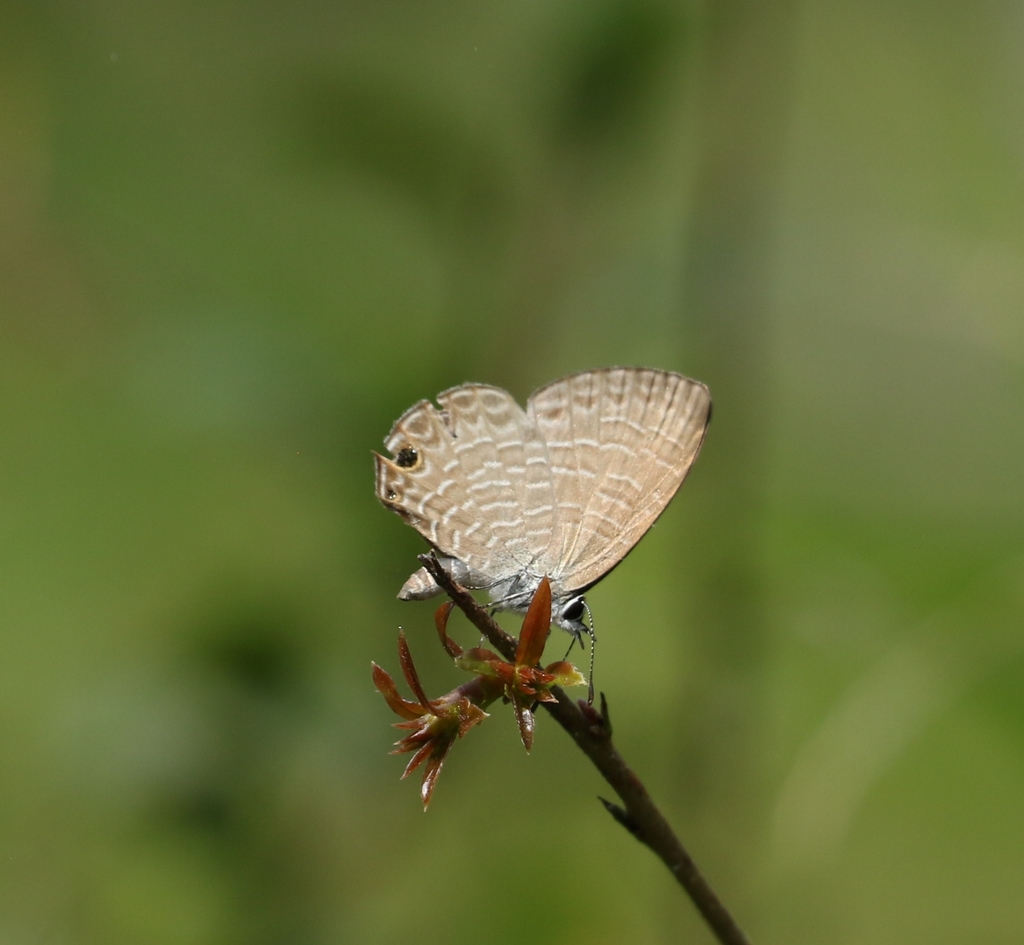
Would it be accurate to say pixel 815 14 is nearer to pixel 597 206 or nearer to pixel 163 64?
pixel 163 64

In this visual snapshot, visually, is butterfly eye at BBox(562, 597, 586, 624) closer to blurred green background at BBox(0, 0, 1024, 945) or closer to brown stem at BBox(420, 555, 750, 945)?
blurred green background at BBox(0, 0, 1024, 945)

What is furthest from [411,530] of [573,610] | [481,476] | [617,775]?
[617,775]

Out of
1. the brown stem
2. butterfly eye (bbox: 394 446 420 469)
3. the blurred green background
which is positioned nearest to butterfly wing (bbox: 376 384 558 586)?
butterfly eye (bbox: 394 446 420 469)

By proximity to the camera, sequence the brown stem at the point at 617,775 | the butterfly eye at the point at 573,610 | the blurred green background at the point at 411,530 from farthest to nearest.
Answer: the blurred green background at the point at 411,530 → the butterfly eye at the point at 573,610 → the brown stem at the point at 617,775

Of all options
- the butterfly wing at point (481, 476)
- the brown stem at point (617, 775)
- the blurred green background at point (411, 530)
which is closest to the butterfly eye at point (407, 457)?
the butterfly wing at point (481, 476)

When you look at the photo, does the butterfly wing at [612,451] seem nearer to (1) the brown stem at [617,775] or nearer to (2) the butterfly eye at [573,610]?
(2) the butterfly eye at [573,610]
